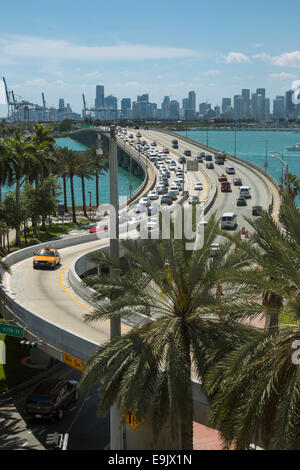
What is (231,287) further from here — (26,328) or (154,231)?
(26,328)

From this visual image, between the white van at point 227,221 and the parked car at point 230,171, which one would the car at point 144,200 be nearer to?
the white van at point 227,221

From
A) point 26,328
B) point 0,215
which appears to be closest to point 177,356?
point 26,328

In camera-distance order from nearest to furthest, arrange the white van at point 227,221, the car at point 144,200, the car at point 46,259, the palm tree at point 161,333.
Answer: the palm tree at point 161,333, the car at point 46,259, the white van at point 227,221, the car at point 144,200

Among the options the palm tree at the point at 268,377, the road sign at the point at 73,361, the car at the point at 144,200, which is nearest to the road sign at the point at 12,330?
the road sign at the point at 73,361

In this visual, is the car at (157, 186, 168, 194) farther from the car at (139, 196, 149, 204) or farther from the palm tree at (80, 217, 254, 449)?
the palm tree at (80, 217, 254, 449)

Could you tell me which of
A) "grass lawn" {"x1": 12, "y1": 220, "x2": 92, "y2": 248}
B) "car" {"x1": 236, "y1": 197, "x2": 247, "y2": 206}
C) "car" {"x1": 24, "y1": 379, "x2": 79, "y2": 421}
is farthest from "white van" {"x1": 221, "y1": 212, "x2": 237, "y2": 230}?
"car" {"x1": 24, "y1": 379, "x2": 79, "y2": 421}
